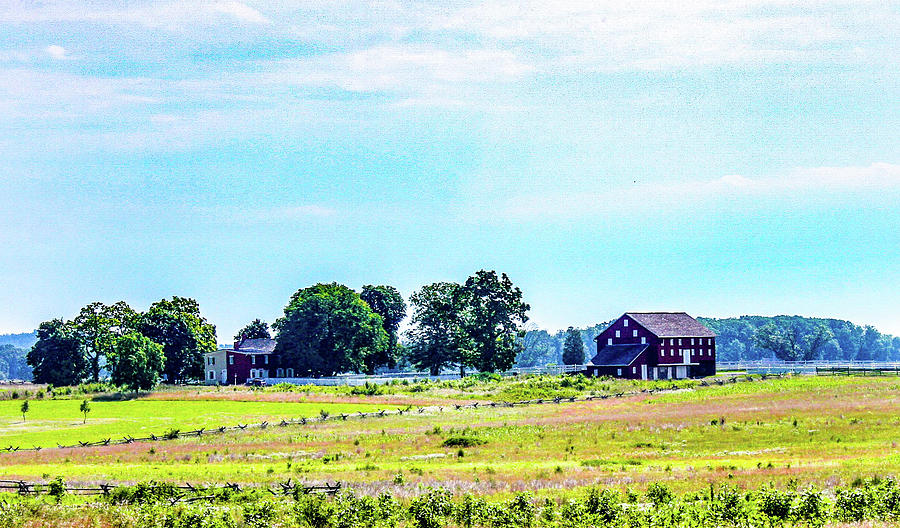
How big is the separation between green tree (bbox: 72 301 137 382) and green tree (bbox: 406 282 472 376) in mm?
46950

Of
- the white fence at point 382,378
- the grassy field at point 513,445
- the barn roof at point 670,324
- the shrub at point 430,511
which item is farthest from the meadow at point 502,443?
the barn roof at point 670,324

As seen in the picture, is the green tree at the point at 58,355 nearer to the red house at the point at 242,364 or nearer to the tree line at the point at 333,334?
the tree line at the point at 333,334

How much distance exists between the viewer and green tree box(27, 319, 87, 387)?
157 m

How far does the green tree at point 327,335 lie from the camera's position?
148375 millimetres

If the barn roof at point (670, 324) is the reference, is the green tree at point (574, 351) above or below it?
below

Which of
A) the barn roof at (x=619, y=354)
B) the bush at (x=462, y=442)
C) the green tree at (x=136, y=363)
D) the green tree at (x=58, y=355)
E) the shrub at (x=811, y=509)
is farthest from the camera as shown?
the green tree at (x=58, y=355)

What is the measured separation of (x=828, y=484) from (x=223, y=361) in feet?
445

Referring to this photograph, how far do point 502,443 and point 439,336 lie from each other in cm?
9179

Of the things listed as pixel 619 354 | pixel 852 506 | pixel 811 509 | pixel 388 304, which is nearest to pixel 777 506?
pixel 811 509

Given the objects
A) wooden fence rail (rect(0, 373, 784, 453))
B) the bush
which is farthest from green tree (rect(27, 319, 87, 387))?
the bush

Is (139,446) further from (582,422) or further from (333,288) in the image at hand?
(333,288)

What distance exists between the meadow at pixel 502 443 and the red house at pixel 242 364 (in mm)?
46351

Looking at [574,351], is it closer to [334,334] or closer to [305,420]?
[334,334]

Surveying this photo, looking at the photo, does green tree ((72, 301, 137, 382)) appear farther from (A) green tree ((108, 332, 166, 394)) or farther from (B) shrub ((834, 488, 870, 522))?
(B) shrub ((834, 488, 870, 522))
